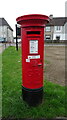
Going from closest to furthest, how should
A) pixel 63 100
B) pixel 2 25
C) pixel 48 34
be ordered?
1. pixel 63 100
2. pixel 48 34
3. pixel 2 25

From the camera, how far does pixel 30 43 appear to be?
8.10 ft

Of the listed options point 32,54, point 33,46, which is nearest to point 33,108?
point 32,54

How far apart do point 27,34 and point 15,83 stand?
203 cm

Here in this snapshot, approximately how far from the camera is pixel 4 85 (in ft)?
12.2

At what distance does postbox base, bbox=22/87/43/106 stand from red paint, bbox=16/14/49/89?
9cm

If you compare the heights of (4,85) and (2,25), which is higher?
(2,25)

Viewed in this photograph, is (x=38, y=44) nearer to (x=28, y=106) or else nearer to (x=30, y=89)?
(x=30, y=89)

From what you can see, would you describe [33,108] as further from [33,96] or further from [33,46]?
[33,46]

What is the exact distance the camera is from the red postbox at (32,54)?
239 centimetres

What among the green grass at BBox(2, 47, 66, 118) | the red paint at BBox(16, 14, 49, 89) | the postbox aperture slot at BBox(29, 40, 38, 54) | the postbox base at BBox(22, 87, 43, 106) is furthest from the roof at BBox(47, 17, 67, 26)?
the postbox base at BBox(22, 87, 43, 106)

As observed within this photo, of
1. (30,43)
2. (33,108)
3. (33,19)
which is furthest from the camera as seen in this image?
(33,108)

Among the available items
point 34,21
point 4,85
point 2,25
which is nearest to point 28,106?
point 4,85

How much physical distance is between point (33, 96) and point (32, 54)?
38.4 inches

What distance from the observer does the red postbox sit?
7.84 feet
